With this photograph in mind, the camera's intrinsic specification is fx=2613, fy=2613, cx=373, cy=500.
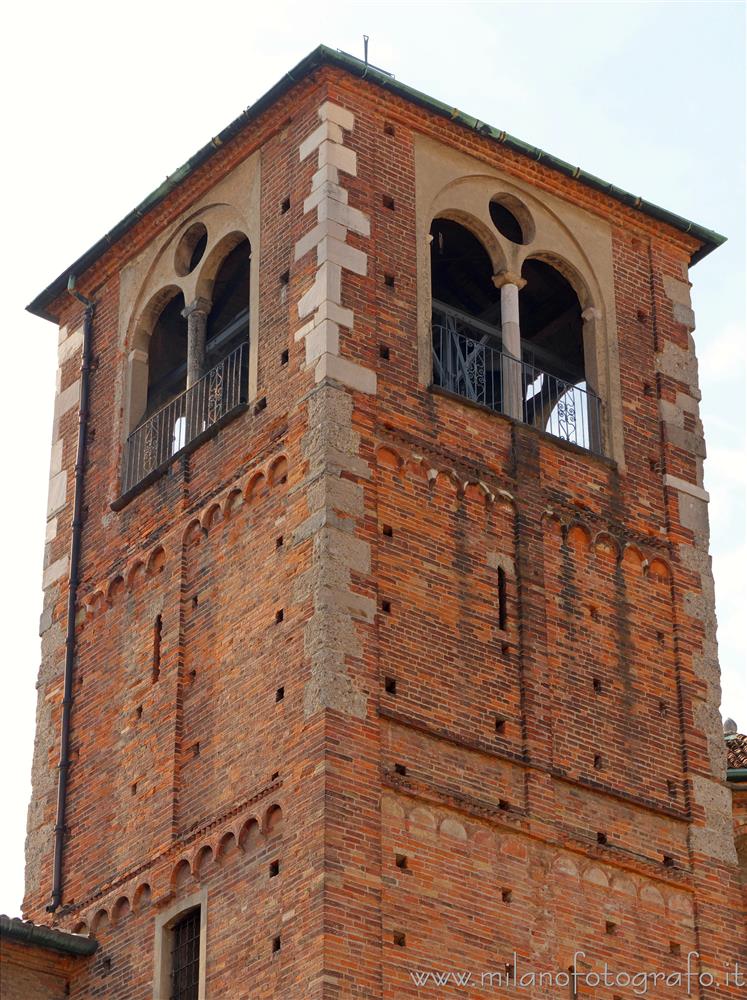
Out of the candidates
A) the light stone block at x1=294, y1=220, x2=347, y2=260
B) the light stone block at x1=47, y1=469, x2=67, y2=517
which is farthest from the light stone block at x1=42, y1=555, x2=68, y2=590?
the light stone block at x1=294, y1=220, x2=347, y2=260

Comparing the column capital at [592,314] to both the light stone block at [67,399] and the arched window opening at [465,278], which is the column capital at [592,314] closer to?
the arched window opening at [465,278]

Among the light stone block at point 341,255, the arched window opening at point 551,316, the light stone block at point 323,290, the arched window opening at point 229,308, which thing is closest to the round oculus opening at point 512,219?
the arched window opening at point 551,316

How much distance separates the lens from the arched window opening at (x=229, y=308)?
33.0 meters

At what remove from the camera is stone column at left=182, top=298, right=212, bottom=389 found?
3247cm

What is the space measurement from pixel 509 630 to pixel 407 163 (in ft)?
20.6

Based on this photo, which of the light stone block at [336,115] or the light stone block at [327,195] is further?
the light stone block at [336,115]

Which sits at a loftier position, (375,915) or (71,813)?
(71,813)

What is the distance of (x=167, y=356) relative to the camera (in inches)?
1356

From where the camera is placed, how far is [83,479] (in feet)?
110

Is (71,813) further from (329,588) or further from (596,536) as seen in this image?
(596,536)

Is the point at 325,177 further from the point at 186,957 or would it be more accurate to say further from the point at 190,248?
the point at 186,957

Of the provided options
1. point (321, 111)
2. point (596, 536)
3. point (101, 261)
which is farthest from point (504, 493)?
point (101, 261)

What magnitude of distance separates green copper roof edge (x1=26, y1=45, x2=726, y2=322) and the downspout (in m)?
0.62

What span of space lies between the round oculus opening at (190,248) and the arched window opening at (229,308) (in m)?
0.39
